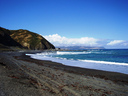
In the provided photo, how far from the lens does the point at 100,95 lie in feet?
20.0

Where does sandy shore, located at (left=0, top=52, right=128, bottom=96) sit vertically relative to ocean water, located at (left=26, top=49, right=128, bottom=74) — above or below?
above

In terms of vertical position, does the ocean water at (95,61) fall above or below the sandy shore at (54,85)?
below

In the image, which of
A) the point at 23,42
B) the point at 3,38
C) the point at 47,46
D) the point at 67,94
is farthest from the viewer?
the point at 47,46

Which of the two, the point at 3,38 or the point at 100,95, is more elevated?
the point at 3,38

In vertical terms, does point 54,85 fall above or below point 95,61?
above

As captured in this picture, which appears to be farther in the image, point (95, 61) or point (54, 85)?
point (95, 61)

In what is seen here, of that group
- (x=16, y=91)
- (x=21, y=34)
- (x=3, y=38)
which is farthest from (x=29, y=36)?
(x=16, y=91)

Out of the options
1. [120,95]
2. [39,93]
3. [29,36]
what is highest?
[29,36]

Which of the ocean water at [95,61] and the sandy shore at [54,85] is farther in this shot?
the ocean water at [95,61]

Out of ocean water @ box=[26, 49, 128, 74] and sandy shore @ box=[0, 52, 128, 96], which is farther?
ocean water @ box=[26, 49, 128, 74]

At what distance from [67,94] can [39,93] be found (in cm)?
150

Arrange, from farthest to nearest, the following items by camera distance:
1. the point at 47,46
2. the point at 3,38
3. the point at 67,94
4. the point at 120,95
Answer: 1. the point at 47,46
2. the point at 3,38
3. the point at 120,95
4. the point at 67,94

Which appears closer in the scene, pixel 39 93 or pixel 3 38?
pixel 39 93

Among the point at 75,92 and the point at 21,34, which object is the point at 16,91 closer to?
the point at 75,92
